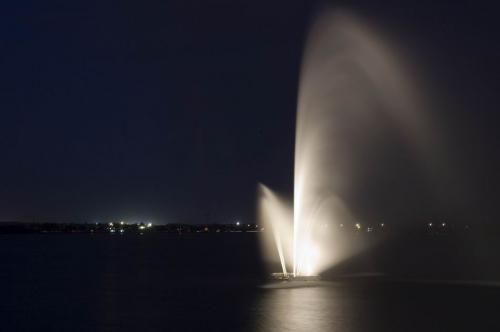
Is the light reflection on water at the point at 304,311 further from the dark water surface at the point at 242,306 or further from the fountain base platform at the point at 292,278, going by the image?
the fountain base platform at the point at 292,278

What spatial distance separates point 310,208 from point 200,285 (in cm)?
941

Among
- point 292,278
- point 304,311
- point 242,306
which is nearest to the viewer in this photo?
point 304,311

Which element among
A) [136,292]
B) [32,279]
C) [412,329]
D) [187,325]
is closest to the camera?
[412,329]

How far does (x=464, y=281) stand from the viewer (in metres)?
44.8

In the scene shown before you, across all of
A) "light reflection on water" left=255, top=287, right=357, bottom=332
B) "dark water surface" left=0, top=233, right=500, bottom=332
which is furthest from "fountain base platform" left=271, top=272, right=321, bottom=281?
"light reflection on water" left=255, top=287, right=357, bottom=332

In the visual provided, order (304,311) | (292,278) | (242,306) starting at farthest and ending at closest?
1. (292,278)
2. (242,306)
3. (304,311)

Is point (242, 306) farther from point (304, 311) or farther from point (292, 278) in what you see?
point (292, 278)

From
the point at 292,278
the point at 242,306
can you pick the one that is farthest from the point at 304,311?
the point at 292,278

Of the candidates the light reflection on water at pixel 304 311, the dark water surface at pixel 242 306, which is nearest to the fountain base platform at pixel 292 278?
the dark water surface at pixel 242 306

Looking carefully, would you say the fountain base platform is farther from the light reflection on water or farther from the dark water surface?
the light reflection on water

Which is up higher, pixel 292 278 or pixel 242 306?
pixel 292 278

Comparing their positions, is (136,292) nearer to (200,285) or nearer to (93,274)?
(200,285)

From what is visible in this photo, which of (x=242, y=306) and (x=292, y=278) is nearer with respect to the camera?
(x=242, y=306)

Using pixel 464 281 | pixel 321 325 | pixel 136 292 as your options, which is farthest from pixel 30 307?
pixel 464 281
